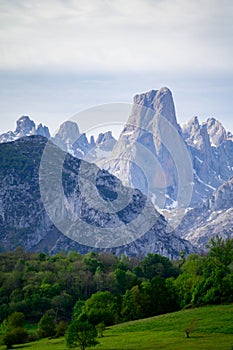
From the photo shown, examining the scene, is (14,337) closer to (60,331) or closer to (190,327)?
(60,331)

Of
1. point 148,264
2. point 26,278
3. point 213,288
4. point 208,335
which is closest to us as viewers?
point 208,335

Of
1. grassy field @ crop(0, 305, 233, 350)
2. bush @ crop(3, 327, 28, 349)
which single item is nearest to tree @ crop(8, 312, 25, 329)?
bush @ crop(3, 327, 28, 349)

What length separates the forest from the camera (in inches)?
3935

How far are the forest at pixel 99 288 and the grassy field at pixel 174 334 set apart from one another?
602cm

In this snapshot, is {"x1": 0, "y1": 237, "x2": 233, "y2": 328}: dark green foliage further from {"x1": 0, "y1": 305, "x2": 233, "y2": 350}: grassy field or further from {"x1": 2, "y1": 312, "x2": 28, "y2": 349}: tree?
{"x1": 0, "y1": 305, "x2": 233, "y2": 350}: grassy field

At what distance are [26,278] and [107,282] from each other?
902 inches

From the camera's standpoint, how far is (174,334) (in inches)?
2904

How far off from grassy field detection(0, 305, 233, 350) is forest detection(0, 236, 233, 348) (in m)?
6.02

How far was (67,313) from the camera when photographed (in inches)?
5458

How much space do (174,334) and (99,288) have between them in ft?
275

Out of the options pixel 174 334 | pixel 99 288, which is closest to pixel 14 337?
pixel 174 334

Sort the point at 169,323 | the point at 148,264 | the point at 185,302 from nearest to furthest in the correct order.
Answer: the point at 169,323 < the point at 185,302 < the point at 148,264

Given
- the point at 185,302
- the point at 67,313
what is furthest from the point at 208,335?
the point at 67,313

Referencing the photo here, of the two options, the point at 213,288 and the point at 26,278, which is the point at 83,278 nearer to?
the point at 26,278
